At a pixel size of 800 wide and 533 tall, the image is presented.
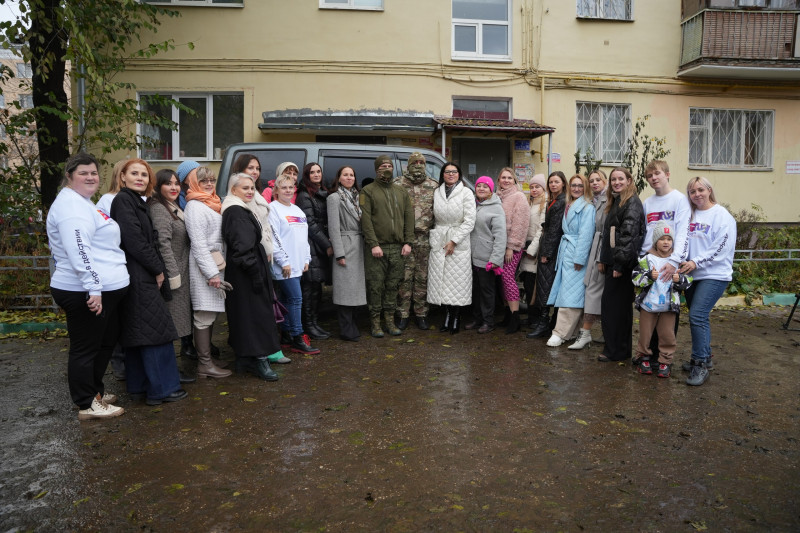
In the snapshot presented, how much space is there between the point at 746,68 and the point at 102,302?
1486 cm

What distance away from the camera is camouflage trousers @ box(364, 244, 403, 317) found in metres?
7.02

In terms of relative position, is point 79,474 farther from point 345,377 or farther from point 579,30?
point 579,30

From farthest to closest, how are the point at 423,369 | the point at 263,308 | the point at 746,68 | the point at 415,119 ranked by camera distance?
the point at 746,68, the point at 415,119, the point at 423,369, the point at 263,308

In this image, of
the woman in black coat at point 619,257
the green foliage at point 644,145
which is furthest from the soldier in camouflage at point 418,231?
the green foliage at point 644,145

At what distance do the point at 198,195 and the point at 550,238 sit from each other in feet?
12.5

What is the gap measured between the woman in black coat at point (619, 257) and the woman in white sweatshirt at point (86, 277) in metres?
4.33

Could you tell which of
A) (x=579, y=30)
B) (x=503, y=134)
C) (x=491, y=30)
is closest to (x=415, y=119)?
(x=503, y=134)

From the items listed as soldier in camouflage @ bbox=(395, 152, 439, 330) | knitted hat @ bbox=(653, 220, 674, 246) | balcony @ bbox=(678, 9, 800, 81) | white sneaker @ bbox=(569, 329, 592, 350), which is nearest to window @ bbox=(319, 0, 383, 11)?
balcony @ bbox=(678, 9, 800, 81)

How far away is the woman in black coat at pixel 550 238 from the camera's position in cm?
693

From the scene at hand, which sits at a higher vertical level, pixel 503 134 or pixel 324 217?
pixel 503 134

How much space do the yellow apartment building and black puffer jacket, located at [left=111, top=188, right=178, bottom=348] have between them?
830 centimetres

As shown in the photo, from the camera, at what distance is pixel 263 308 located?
5.50m

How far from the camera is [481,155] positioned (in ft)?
46.7

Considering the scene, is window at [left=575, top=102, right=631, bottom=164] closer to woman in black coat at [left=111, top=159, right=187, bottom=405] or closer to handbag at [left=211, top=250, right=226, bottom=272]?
handbag at [left=211, top=250, right=226, bottom=272]
